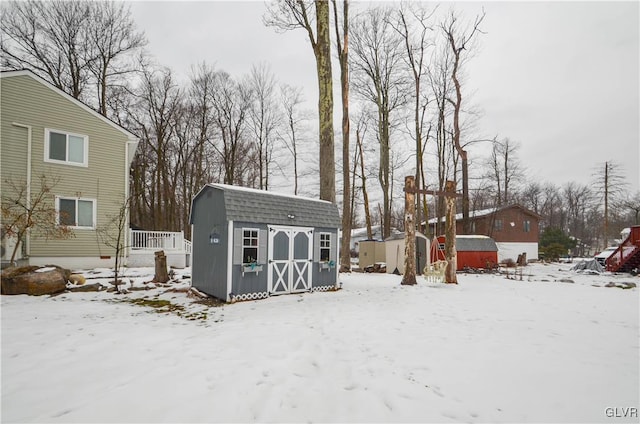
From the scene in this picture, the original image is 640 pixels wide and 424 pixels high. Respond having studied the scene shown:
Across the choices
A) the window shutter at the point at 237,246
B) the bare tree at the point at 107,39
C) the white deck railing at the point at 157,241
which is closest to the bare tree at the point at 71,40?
the bare tree at the point at 107,39

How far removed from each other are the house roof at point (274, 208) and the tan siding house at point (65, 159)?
7.69m

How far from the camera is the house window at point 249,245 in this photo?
7671 mm

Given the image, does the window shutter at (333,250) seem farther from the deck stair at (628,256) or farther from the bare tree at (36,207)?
the deck stair at (628,256)

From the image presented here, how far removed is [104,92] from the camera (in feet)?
61.3

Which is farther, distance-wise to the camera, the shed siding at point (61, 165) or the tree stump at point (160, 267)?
the shed siding at point (61, 165)

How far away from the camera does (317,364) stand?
11.8ft

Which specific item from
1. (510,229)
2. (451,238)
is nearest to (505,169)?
(510,229)

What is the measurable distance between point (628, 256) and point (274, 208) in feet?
63.8

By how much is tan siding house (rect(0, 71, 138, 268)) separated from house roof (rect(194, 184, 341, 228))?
769 cm

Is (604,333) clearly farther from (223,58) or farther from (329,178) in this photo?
(223,58)

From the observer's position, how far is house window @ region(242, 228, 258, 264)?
25.2 feet

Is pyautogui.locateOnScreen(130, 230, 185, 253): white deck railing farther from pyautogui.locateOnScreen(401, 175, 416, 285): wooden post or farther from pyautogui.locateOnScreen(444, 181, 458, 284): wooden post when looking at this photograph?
pyautogui.locateOnScreen(444, 181, 458, 284): wooden post

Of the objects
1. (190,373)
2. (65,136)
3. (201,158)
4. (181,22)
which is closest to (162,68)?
(201,158)

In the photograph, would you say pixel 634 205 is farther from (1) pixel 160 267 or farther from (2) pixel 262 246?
(1) pixel 160 267
